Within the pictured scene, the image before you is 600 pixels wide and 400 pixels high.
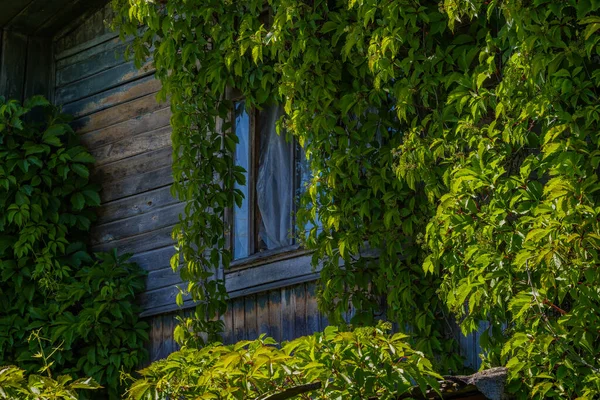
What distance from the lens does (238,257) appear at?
28.2 ft

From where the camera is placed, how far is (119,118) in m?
9.62

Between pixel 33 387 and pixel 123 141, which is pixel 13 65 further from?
pixel 33 387

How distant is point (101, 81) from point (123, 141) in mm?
591

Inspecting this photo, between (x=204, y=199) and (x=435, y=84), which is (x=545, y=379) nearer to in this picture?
(x=435, y=84)

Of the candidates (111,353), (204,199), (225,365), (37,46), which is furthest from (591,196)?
(37,46)

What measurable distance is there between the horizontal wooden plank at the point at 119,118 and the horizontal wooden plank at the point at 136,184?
1.16 ft

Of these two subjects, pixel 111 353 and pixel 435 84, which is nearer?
pixel 435 84

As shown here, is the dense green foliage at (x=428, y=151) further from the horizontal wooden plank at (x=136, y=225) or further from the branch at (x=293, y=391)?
the branch at (x=293, y=391)

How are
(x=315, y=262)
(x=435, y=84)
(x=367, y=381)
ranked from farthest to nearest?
1. (x=315, y=262)
2. (x=435, y=84)
3. (x=367, y=381)

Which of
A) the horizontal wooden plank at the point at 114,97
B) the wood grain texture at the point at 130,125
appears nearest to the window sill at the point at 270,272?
the wood grain texture at the point at 130,125

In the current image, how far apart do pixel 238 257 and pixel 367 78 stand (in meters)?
1.76

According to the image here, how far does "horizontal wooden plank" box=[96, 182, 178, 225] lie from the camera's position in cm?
915

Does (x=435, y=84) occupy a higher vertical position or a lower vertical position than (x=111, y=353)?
higher

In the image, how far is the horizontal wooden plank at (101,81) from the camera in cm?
956
